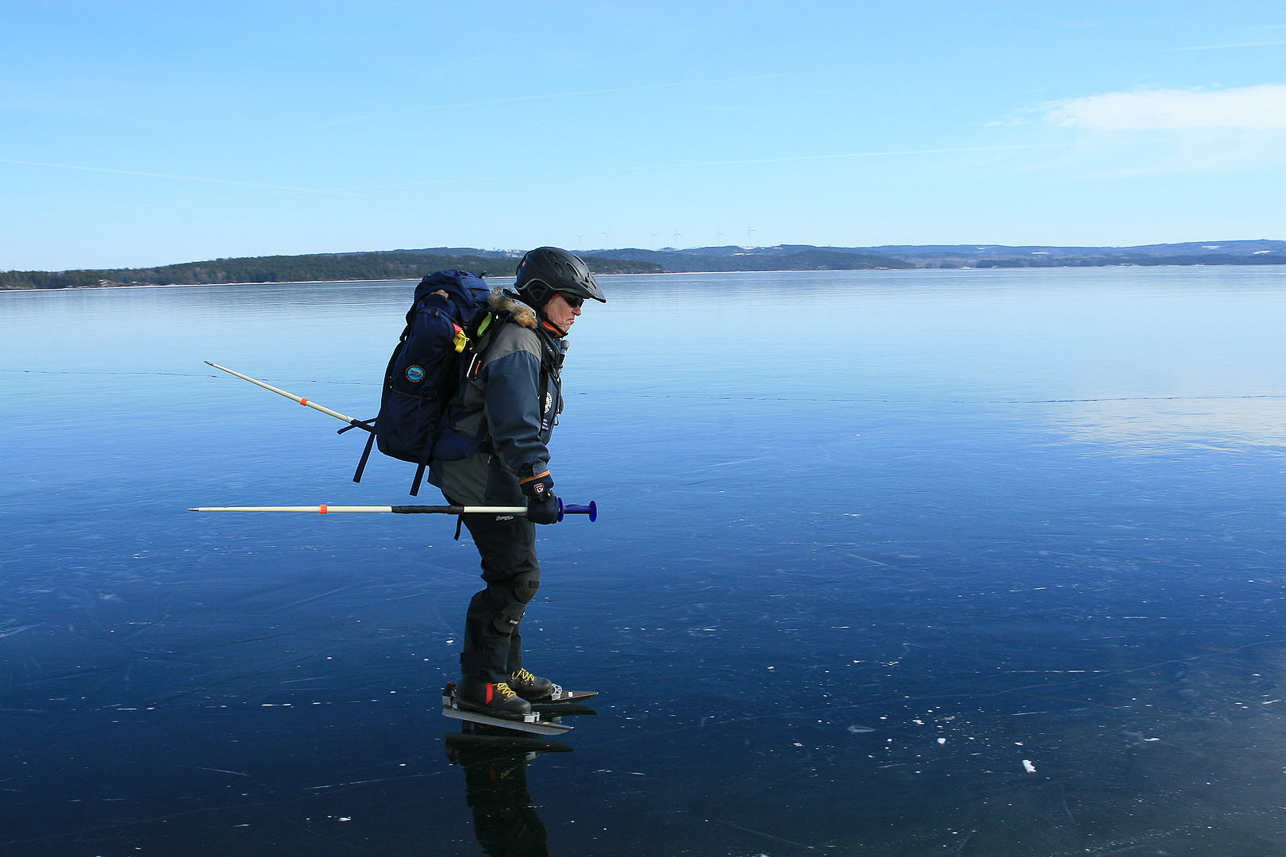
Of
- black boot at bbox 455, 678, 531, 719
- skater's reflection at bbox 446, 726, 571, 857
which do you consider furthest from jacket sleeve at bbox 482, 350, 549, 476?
skater's reflection at bbox 446, 726, 571, 857

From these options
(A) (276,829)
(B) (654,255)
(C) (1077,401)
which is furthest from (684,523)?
(B) (654,255)

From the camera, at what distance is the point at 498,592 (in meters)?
4.15

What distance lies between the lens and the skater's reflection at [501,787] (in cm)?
326

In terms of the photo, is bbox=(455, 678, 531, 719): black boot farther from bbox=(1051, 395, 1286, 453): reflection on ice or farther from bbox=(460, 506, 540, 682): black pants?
bbox=(1051, 395, 1286, 453): reflection on ice

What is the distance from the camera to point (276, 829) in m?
3.33

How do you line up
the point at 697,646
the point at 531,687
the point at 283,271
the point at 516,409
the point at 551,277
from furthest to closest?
the point at 283,271, the point at 697,646, the point at 531,687, the point at 551,277, the point at 516,409

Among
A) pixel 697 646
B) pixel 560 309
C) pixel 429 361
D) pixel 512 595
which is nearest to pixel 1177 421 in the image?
pixel 697 646

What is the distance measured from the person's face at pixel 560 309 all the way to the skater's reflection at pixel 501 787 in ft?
5.21

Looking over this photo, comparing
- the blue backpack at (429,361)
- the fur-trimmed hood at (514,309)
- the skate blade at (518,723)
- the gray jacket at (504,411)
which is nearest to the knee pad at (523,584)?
the gray jacket at (504,411)

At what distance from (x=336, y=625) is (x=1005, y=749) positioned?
122 inches

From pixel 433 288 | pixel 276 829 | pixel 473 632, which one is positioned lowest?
pixel 276 829

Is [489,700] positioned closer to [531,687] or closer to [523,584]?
[531,687]

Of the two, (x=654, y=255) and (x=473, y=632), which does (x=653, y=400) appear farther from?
(x=654, y=255)

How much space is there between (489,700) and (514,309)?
1.49 m
